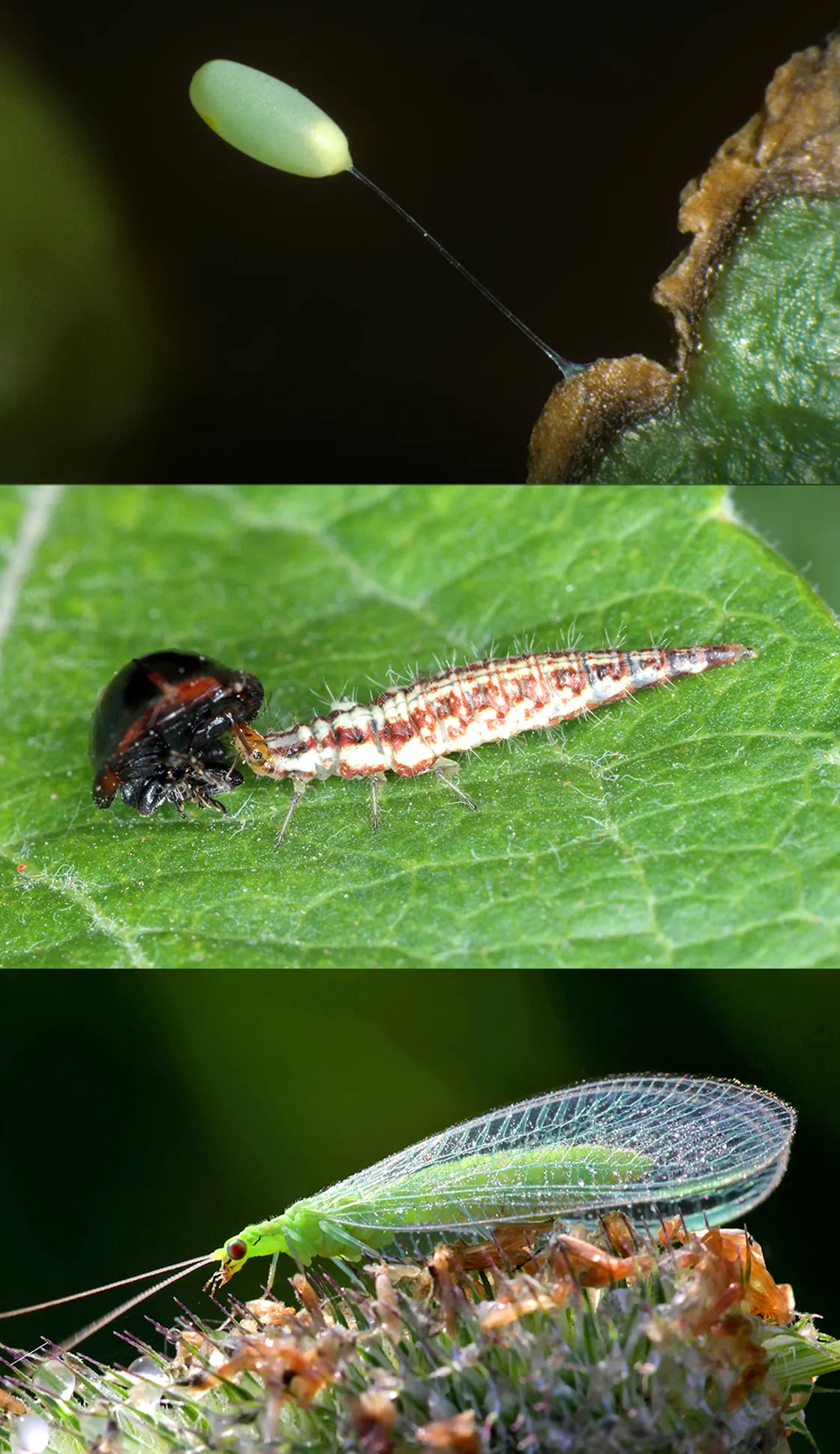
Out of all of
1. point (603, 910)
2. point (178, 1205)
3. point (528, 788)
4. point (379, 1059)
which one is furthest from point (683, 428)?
point (178, 1205)

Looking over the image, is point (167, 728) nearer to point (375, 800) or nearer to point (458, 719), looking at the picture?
point (375, 800)

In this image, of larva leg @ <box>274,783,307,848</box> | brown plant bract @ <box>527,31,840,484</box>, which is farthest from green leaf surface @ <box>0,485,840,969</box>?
brown plant bract @ <box>527,31,840,484</box>

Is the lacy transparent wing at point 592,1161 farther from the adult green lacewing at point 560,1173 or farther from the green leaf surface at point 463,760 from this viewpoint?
the green leaf surface at point 463,760

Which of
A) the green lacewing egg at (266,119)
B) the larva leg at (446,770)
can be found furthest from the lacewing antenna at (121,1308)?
the green lacewing egg at (266,119)

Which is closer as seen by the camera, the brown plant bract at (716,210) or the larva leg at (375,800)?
the brown plant bract at (716,210)

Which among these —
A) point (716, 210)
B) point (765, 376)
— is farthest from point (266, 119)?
point (765, 376)

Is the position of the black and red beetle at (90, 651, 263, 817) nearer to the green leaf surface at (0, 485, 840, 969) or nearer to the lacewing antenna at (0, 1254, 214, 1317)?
the green leaf surface at (0, 485, 840, 969)
